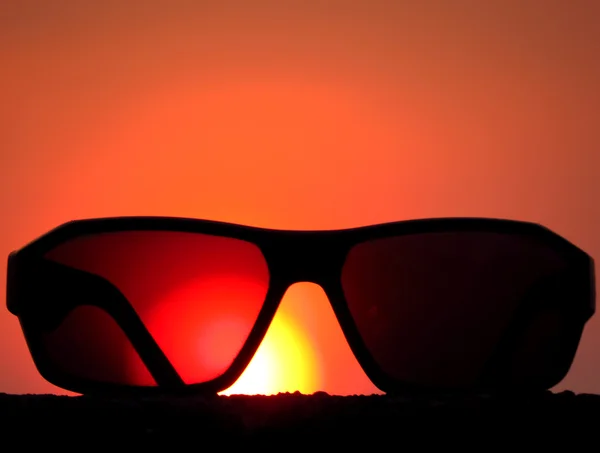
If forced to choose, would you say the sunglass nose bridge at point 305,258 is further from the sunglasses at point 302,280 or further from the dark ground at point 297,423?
the dark ground at point 297,423

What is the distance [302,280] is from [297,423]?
0.76 feet

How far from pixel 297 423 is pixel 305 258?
23cm

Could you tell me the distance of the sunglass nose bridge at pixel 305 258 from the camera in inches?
17.8

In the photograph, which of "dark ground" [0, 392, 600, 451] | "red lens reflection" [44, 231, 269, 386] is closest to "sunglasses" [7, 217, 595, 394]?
"red lens reflection" [44, 231, 269, 386]

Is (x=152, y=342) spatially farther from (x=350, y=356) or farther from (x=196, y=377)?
(x=350, y=356)

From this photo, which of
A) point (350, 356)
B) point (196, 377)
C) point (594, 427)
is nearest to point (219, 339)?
point (196, 377)

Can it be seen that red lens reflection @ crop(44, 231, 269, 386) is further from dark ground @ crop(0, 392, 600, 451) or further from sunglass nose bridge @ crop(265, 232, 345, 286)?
dark ground @ crop(0, 392, 600, 451)

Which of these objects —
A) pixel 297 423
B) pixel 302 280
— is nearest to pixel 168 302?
pixel 302 280

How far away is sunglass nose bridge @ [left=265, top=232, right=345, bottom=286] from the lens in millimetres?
452

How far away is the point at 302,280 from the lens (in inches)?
17.9

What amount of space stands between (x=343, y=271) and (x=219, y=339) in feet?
0.42

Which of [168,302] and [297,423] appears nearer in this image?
[297,423]

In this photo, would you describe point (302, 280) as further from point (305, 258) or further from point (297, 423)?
point (297, 423)

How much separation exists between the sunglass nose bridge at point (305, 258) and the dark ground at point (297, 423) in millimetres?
187
